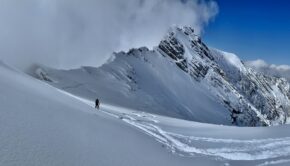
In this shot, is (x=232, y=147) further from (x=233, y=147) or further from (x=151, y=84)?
(x=151, y=84)

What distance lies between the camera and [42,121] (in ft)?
40.2

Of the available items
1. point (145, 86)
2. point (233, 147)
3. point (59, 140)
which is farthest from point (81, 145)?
point (145, 86)

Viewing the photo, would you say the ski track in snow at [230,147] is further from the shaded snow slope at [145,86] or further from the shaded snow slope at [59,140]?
the shaded snow slope at [145,86]

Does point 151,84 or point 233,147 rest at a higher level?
point 151,84

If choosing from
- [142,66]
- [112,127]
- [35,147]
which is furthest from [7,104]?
[142,66]

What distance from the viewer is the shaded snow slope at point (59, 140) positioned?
31.4ft

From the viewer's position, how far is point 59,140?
447 inches

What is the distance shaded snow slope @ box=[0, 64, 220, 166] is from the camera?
9.58m

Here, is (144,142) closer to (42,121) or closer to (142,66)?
(42,121)

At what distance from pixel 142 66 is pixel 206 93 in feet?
158

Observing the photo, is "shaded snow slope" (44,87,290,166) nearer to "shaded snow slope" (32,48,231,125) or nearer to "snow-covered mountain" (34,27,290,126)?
"snow-covered mountain" (34,27,290,126)

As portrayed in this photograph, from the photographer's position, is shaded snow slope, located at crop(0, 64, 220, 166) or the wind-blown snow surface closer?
shaded snow slope, located at crop(0, 64, 220, 166)

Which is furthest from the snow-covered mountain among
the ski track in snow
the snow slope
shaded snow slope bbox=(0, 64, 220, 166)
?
shaded snow slope bbox=(0, 64, 220, 166)

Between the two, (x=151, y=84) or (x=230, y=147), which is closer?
(x=230, y=147)
